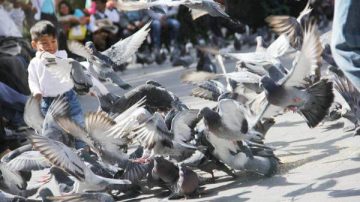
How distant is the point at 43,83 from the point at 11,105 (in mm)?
2123

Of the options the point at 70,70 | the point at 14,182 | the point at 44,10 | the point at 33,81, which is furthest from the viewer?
the point at 44,10

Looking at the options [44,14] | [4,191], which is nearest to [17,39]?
[44,14]

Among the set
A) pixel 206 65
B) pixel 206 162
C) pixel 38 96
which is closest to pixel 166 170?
pixel 206 162

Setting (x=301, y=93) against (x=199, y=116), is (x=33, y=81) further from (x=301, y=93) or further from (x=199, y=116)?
(x=301, y=93)

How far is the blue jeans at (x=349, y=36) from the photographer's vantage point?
3.96 m

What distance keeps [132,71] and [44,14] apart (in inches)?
161

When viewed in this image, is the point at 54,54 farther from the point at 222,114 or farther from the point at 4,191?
the point at 222,114

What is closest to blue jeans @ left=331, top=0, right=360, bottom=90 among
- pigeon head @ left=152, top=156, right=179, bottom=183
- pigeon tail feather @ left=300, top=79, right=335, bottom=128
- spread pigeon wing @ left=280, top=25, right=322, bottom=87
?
spread pigeon wing @ left=280, top=25, right=322, bottom=87

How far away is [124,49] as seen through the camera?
562 centimetres

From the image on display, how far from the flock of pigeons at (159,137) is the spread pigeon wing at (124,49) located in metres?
0.33

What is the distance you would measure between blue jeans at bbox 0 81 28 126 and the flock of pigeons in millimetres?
2400

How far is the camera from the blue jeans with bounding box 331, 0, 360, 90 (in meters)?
3.96

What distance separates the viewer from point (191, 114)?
4.72 meters

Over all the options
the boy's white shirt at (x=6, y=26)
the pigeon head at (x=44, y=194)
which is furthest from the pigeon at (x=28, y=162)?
the boy's white shirt at (x=6, y=26)
